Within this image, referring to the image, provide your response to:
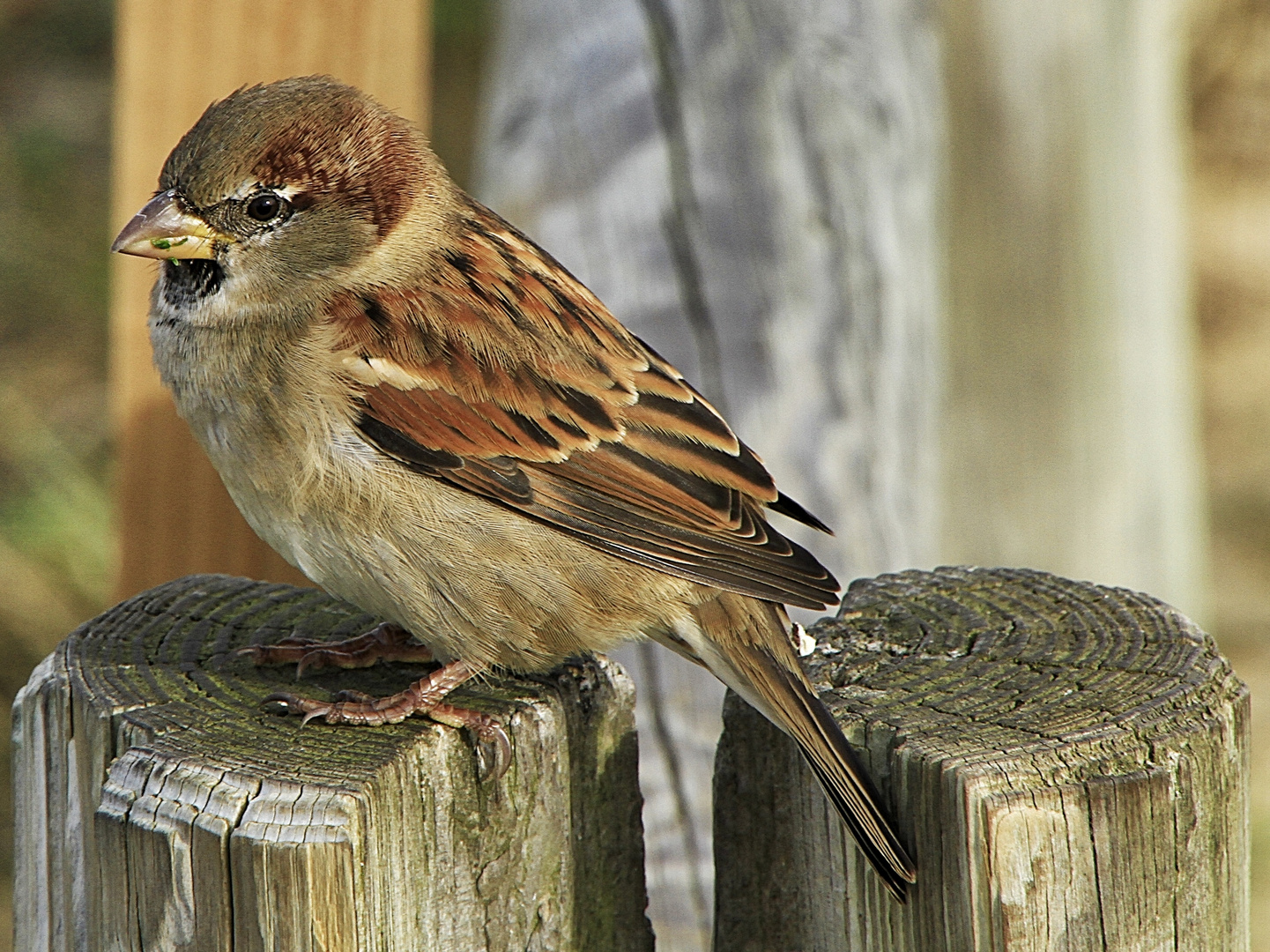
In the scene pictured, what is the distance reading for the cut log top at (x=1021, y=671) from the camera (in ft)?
7.53

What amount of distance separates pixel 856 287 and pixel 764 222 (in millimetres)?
263

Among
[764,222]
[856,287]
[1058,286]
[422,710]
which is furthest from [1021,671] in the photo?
[1058,286]

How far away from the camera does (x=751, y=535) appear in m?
3.17

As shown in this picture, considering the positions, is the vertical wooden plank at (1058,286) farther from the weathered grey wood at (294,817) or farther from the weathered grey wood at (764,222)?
the weathered grey wood at (294,817)

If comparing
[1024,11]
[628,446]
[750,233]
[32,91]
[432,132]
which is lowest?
[628,446]

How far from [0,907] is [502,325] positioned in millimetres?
3366

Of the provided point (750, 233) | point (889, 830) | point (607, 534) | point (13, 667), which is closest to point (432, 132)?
point (13, 667)

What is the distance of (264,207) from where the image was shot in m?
3.40

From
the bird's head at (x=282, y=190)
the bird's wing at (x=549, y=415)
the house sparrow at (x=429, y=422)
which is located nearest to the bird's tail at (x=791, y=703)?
the house sparrow at (x=429, y=422)

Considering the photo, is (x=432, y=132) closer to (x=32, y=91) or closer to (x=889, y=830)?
(x=32, y=91)

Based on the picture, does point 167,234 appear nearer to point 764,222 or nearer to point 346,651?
point 346,651

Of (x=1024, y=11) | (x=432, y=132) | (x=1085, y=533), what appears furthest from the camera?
(x=432, y=132)

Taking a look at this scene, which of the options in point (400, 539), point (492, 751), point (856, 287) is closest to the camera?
point (492, 751)

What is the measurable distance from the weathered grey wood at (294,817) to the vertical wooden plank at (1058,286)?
225 cm
